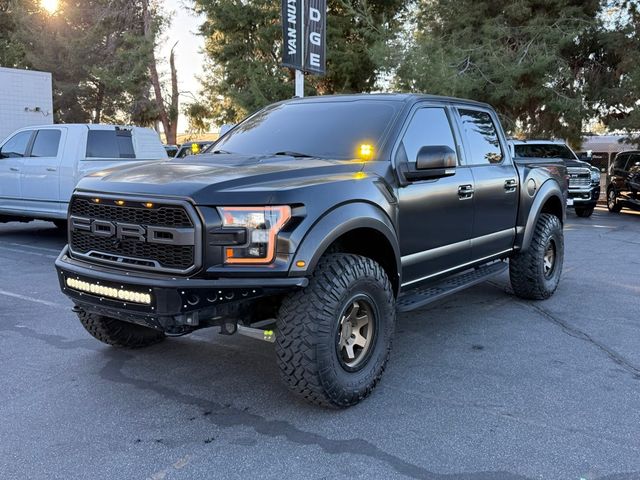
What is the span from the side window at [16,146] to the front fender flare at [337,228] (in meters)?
8.25

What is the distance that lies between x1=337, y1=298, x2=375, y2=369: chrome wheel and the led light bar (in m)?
1.17

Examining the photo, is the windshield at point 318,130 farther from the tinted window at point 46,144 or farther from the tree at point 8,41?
the tree at point 8,41

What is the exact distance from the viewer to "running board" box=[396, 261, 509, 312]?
426cm

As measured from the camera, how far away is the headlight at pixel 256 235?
10.4 ft

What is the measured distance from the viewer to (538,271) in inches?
242

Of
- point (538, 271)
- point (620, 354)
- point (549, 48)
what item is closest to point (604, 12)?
point (549, 48)

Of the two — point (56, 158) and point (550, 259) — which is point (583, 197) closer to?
point (550, 259)

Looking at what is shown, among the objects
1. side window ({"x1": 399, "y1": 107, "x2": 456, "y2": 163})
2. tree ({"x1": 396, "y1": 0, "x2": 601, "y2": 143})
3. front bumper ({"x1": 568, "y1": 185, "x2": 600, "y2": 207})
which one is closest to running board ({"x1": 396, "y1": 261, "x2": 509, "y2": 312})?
side window ({"x1": 399, "y1": 107, "x2": 456, "y2": 163})

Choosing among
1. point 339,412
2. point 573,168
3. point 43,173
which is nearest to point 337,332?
point 339,412

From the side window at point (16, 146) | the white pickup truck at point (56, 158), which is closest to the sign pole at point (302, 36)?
the white pickup truck at point (56, 158)

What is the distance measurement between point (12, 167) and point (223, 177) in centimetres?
826

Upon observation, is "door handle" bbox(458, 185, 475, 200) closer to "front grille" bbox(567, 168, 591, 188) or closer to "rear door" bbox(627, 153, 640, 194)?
"front grille" bbox(567, 168, 591, 188)

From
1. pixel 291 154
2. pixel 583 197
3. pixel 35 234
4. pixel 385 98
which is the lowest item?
pixel 35 234

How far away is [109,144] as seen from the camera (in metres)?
9.70
